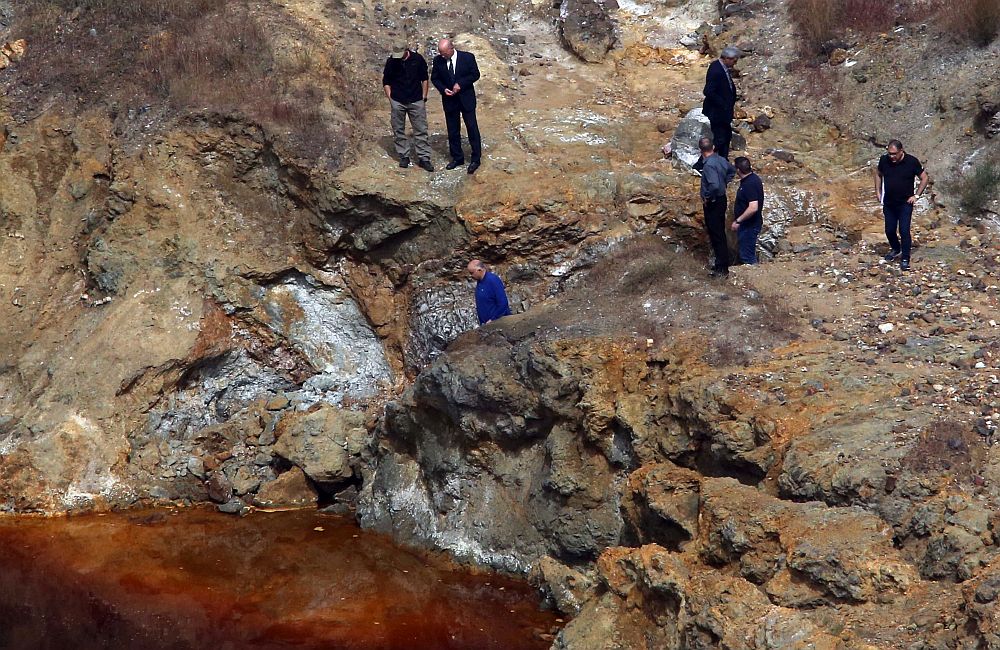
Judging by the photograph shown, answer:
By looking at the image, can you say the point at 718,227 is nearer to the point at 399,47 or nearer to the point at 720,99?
the point at 720,99

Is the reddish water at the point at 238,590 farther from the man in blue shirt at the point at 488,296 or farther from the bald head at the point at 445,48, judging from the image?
the bald head at the point at 445,48

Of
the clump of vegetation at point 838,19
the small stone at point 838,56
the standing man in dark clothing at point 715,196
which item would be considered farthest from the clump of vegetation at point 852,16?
the standing man in dark clothing at point 715,196

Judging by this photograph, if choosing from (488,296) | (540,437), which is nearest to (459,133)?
(488,296)

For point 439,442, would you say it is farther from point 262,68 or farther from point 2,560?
point 262,68

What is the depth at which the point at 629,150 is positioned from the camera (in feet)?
48.8

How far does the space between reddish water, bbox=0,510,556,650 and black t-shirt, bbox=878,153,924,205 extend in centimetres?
567

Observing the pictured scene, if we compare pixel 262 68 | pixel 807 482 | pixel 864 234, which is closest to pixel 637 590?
pixel 807 482

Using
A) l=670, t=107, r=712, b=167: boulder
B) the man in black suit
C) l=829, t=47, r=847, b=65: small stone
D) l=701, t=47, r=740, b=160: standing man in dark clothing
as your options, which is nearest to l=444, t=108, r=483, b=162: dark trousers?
the man in black suit

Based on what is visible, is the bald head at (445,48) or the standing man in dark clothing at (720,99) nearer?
the bald head at (445,48)

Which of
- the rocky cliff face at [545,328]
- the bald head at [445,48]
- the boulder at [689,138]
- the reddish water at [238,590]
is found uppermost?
the bald head at [445,48]

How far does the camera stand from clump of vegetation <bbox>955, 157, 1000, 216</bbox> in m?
12.8

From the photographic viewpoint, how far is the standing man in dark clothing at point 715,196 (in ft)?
39.2

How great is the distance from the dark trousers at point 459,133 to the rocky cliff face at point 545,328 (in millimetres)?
→ 346

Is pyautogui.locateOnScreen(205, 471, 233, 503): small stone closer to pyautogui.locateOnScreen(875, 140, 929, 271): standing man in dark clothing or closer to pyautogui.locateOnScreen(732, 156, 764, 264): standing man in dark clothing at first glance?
pyautogui.locateOnScreen(732, 156, 764, 264): standing man in dark clothing
